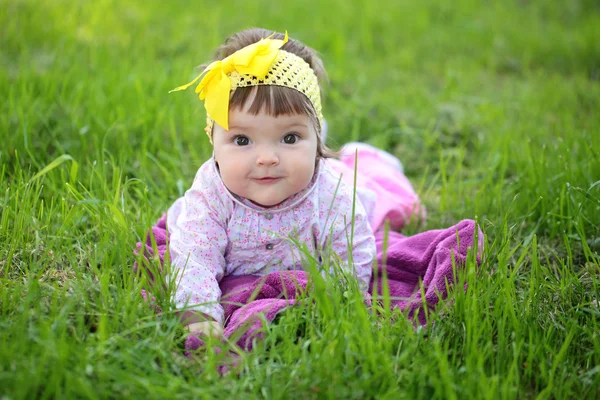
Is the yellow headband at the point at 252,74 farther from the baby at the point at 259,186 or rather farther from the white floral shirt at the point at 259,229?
the white floral shirt at the point at 259,229

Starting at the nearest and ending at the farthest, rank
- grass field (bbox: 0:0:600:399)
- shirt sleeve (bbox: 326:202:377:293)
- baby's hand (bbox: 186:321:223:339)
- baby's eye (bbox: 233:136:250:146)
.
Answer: grass field (bbox: 0:0:600:399)
baby's hand (bbox: 186:321:223:339)
baby's eye (bbox: 233:136:250:146)
shirt sleeve (bbox: 326:202:377:293)

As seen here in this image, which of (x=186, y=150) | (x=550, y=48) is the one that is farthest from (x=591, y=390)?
(x=550, y=48)

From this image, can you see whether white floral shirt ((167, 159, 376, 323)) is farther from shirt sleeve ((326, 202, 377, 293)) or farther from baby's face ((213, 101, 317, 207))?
baby's face ((213, 101, 317, 207))

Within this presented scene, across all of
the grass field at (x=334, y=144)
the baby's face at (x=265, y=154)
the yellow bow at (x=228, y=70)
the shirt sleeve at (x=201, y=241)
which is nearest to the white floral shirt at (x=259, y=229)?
the shirt sleeve at (x=201, y=241)

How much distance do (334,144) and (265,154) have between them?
1.72 metres

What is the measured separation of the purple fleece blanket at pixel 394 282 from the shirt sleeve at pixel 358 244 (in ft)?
0.37

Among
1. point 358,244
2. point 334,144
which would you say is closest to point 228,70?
point 358,244

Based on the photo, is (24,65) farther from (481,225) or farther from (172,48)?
(481,225)

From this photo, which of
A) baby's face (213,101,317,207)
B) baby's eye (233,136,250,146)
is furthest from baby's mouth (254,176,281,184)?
baby's eye (233,136,250,146)

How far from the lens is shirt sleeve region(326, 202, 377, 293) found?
7.87 feet

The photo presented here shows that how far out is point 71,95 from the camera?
3.52 metres

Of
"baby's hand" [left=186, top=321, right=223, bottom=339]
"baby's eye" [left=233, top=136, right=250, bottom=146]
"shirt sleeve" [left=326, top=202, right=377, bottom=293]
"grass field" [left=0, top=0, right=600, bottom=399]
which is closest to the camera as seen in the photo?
"grass field" [left=0, top=0, right=600, bottom=399]

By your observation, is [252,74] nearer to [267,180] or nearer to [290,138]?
[290,138]

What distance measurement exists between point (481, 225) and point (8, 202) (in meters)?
1.94
